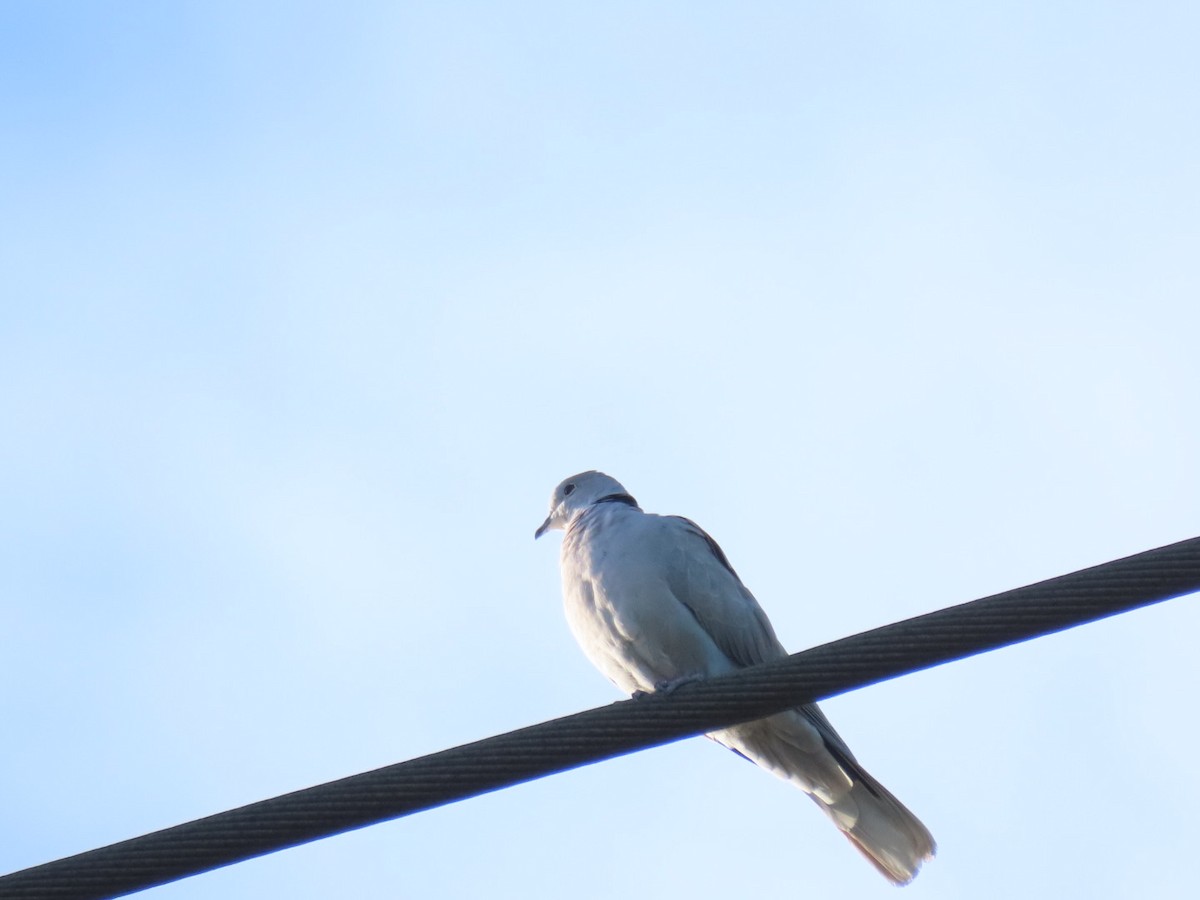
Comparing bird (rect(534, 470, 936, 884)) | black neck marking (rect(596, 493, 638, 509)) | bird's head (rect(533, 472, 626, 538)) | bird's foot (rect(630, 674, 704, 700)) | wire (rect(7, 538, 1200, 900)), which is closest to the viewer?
wire (rect(7, 538, 1200, 900))

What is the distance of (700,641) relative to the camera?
5242mm

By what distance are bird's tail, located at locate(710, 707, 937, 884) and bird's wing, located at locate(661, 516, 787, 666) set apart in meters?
0.31

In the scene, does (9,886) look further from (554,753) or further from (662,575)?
(662,575)

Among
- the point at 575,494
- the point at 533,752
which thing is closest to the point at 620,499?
the point at 575,494

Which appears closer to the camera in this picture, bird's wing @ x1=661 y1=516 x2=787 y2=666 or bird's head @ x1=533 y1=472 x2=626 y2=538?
bird's wing @ x1=661 y1=516 x2=787 y2=666

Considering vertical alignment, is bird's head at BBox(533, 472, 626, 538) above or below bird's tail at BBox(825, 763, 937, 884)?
above

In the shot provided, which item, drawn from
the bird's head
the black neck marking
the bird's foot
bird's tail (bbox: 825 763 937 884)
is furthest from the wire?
the bird's head

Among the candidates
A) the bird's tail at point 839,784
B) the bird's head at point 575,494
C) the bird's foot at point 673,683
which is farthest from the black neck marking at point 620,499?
the bird's tail at point 839,784

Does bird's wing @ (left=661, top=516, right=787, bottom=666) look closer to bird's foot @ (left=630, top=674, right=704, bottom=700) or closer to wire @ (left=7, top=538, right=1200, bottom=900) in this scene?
bird's foot @ (left=630, top=674, right=704, bottom=700)

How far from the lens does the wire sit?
8.68 feet

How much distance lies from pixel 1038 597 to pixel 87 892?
1.83 metres

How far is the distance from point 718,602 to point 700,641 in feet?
0.56

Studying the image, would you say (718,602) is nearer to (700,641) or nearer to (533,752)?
(700,641)

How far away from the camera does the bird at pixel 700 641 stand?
16.3ft
